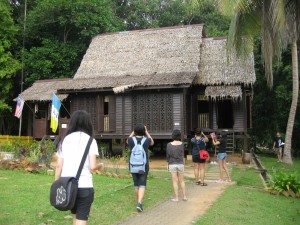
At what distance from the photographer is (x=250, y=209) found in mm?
7641

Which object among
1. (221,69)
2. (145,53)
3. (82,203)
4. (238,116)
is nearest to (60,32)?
(145,53)

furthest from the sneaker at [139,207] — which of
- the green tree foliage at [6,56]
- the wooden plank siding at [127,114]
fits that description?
the green tree foliage at [6,56]

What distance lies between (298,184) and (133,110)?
10.3 m

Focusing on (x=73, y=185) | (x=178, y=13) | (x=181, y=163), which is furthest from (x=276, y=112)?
(x=73, y=185)

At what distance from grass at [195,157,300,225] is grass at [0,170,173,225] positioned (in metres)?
1.46

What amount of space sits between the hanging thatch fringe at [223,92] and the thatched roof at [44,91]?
27.1 ft

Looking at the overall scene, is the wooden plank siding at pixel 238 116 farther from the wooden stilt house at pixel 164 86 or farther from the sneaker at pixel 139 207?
the sneaker at pixel 139 207

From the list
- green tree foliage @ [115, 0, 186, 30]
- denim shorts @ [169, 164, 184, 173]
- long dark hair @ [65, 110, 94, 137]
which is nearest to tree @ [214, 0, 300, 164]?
denim shorts @ [169, 164, 184, 173]

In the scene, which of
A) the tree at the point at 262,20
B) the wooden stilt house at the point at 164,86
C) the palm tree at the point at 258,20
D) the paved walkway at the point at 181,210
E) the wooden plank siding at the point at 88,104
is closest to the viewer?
the paved walkway at the point at 181,210

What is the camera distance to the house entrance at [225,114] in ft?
66.8

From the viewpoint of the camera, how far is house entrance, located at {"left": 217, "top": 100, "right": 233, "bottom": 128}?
2035cm

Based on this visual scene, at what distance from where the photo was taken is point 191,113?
19.5 metres

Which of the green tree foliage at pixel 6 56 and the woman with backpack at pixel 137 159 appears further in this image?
the green tree foliage at pixel 6 56

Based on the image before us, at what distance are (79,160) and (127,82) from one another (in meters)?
14.5
